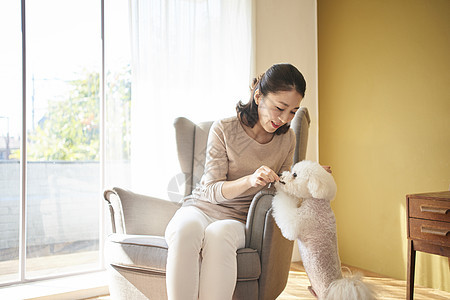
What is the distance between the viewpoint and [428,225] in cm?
192

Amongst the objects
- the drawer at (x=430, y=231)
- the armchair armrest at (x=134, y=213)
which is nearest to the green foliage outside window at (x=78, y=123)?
the armchair armrest at (x=134, y=213)

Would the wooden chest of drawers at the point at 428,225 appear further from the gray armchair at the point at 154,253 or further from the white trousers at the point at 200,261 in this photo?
the white trousers at the point at 200,261

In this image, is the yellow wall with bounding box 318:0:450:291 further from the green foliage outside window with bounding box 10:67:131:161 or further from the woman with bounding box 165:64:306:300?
the green foliage outside window with bounding box 10:67:131:161

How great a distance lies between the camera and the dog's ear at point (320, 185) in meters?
1.32

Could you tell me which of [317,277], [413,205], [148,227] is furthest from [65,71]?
[413,205]

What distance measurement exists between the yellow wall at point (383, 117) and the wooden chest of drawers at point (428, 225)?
19.7 inches

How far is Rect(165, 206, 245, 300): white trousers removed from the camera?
125 centimetres

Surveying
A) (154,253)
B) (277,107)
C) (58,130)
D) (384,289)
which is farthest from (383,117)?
(58,130)

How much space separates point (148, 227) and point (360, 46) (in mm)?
2028

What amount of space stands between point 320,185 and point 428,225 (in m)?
0.93

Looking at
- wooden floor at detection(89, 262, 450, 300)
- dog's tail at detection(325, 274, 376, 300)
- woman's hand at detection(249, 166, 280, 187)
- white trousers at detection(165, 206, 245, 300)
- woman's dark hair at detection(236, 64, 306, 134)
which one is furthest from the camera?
wooden floor at detection(89, 262, 450, 300)

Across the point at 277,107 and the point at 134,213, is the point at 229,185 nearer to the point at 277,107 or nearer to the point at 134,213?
the point at 277,107

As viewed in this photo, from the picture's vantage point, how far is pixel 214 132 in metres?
1.71

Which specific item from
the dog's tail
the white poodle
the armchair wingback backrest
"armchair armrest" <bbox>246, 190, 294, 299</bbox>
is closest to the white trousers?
"armchair armrest" <bbox>246, 190, 294, 299</bbox>
